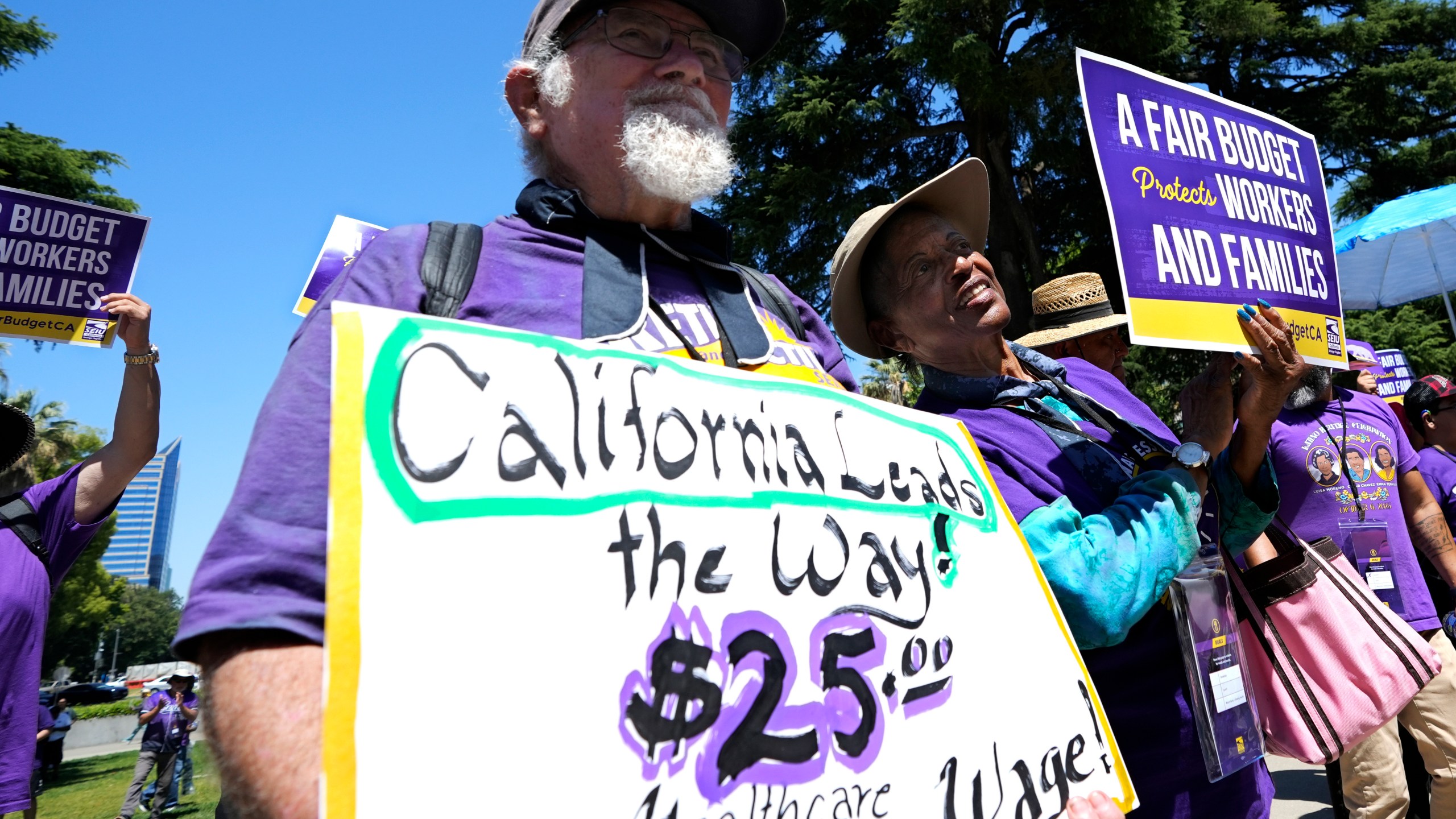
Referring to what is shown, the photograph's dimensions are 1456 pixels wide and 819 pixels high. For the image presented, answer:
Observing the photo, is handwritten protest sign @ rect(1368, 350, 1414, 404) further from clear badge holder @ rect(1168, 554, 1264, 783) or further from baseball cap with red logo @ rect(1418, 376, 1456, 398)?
clear badge holder @ rect(1168, 554, 1264, 783)

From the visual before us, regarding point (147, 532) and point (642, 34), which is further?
point (147, 532)

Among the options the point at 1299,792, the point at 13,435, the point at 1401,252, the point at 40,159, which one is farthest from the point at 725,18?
the point at 40,159

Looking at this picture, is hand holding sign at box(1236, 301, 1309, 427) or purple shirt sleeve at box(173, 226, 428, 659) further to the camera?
hand holding sign at box(1236, 301, 1309, 427)

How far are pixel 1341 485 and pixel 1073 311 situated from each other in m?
1.28

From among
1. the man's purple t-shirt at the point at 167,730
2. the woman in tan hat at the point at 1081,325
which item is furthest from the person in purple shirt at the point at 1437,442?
the man's purple t-shirt at the point at 167,730

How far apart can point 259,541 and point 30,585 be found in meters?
2.39

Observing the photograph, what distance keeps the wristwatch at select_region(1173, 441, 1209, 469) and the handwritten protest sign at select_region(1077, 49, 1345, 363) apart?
0.68ft

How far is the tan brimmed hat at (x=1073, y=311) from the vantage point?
13.1ft

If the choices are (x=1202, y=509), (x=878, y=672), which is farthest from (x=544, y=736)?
(x=1202, y=509)

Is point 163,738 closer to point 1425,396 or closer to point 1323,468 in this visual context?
point 1323,468

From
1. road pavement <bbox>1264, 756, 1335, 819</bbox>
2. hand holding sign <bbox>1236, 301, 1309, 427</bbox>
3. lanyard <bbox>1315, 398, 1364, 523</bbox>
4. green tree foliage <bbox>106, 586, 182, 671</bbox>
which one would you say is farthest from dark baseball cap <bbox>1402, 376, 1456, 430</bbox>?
green tree foliage <bbox>106, 586, 182, 671</bbox>

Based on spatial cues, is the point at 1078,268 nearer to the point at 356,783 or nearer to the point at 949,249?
the point at 949,249

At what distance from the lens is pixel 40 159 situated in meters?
16.9

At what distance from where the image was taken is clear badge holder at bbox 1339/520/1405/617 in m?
3.56
